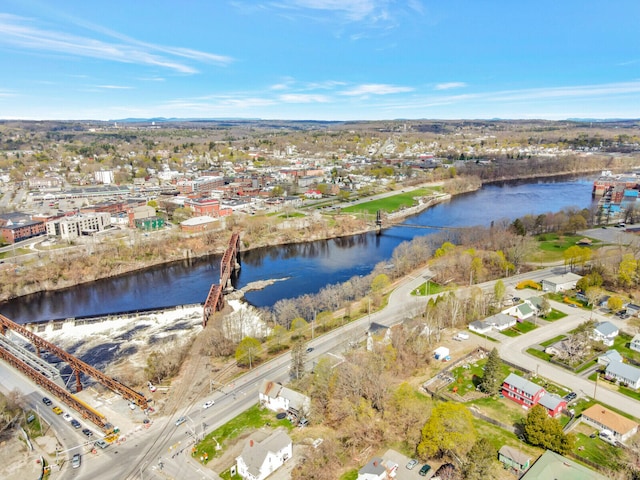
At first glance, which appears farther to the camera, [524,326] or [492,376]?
[524,326]

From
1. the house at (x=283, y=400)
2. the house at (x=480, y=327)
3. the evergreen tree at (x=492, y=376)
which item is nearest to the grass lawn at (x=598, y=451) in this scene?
the evergreen tree at (x=492, y=376)

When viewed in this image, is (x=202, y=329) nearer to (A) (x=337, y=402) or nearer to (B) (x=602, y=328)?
(A) (x=337, y=402)

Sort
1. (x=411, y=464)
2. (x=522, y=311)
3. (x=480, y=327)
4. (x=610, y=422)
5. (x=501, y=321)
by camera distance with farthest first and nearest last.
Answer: (x=522, y=311), (x=501, y=321), (x=480, y=327), (x=610, y=422), (x=411, y=464)

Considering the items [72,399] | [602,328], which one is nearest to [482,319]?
[602,328]

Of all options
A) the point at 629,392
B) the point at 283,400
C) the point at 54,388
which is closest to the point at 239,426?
the point at 283,400

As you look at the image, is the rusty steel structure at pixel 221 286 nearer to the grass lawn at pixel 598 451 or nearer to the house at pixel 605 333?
the grass lawn at pixel 598 451

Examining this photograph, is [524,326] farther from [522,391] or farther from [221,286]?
[221,286]
